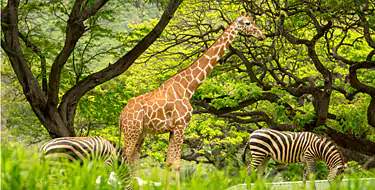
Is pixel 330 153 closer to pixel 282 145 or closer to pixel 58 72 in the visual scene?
pixel 282 145

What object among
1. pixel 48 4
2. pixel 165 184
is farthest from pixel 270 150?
pixel 165 184

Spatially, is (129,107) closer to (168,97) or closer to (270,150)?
(168,97)

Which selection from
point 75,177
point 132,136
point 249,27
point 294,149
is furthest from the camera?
point 294,149

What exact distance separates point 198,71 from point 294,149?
8.02 feet

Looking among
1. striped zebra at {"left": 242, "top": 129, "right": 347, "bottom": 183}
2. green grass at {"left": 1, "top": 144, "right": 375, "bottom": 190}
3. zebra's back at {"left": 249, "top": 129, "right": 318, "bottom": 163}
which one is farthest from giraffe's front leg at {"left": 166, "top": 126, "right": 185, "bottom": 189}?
green grass at {"left": 1, "top": 144, "right": 375, "bottom": 190}

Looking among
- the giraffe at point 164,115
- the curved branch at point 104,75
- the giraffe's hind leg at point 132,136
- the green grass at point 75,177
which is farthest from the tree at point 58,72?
the green grass at point 75,177

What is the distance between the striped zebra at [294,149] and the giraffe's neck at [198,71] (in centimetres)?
184

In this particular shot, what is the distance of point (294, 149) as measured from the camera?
9805 mm

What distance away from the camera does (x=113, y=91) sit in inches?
608

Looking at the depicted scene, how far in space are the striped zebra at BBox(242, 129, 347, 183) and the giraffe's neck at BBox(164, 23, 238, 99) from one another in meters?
1.84

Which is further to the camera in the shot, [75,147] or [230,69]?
[230,69]

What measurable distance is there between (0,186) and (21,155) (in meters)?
0.45

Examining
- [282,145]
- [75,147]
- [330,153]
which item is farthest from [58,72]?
[330,153]

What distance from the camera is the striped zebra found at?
9633mm
